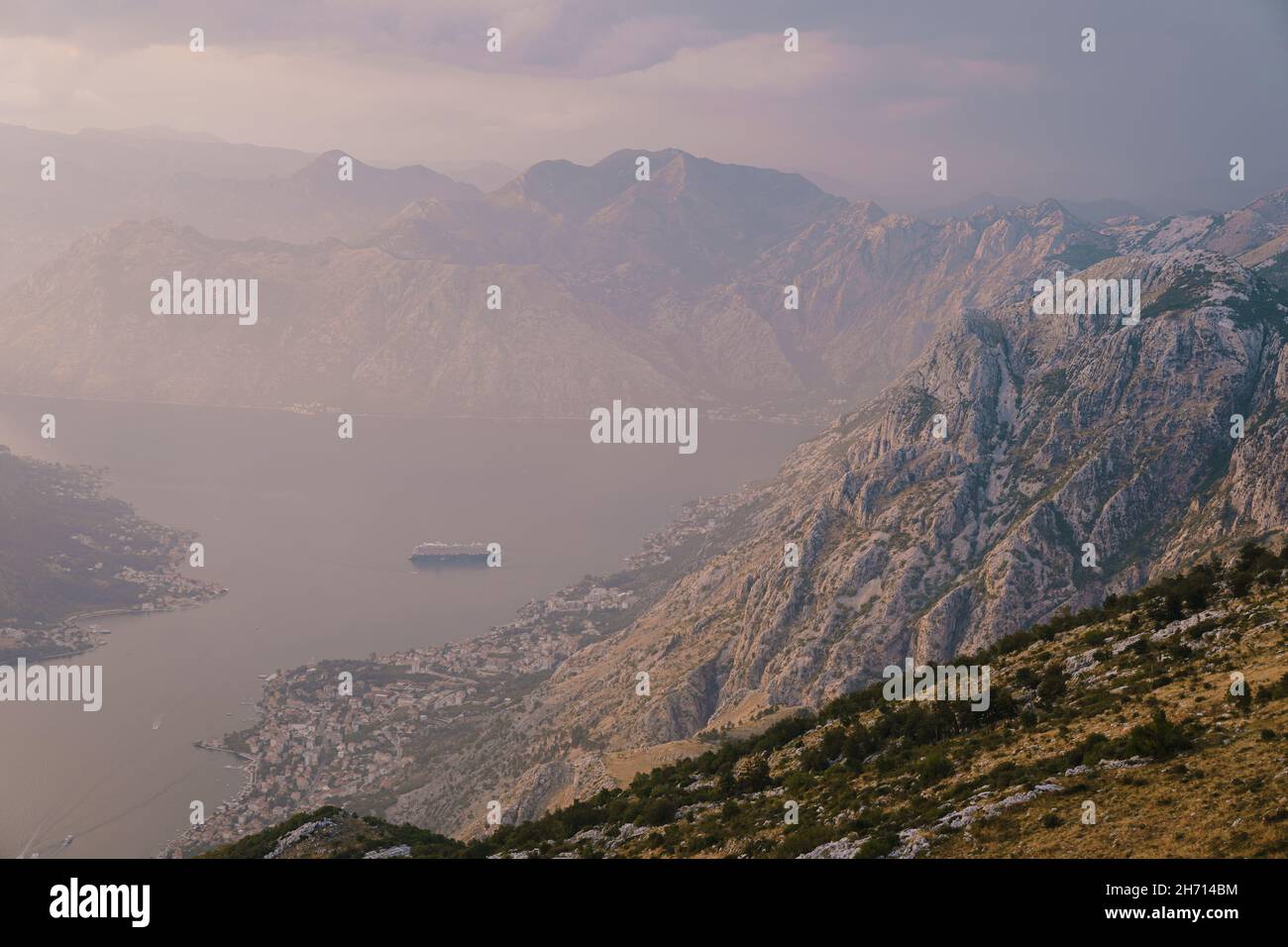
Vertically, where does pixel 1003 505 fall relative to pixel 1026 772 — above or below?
above

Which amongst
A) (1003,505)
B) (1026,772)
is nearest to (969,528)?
(1003,505)

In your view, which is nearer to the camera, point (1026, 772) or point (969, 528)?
point (1026, 772)

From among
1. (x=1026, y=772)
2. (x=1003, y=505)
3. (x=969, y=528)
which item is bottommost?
(x=1026, y=772)

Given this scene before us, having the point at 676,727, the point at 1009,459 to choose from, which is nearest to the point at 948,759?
the point at 676,727

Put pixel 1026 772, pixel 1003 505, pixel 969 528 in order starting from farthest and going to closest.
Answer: pixel 969 528 → pixel 1003 505 → pixel 1026 772

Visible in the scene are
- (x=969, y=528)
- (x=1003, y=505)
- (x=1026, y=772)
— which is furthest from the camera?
(x=969, y=528)

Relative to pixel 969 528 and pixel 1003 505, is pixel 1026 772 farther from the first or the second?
pixel 1003 505

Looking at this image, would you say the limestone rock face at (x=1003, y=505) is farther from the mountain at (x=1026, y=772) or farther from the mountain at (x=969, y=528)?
the mountain at (x=1026, y=772)

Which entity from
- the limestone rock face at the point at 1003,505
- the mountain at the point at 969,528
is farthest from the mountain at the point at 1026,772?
the limestone rock face at the point at 1003,505
